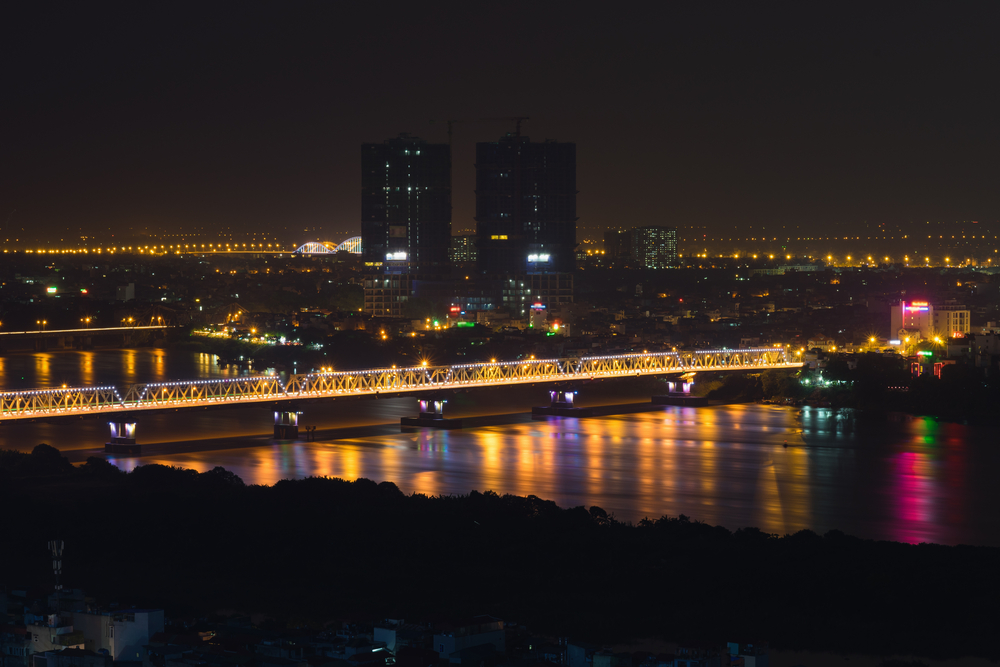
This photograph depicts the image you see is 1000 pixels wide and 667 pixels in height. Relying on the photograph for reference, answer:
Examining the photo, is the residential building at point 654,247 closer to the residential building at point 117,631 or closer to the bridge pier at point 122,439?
the bridge pier at point 122,439

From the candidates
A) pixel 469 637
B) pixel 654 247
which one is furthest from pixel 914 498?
pixel 654 247

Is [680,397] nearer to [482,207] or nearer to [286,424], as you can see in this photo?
[286,424]

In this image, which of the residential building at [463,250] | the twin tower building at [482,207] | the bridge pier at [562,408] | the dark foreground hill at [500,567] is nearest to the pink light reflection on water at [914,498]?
the dark foreground hill at [500,567]

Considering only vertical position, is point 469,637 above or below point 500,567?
above

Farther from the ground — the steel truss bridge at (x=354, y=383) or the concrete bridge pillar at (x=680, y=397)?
the steel truss bridge at (x=354, y=383)

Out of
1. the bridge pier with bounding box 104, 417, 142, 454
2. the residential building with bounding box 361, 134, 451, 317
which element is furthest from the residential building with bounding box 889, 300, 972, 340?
the residential building with bounding box 361, 134, 451, 317

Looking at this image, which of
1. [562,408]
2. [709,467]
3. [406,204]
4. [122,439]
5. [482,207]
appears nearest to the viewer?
[709,467]

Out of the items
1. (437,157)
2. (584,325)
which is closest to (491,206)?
(437,157)
